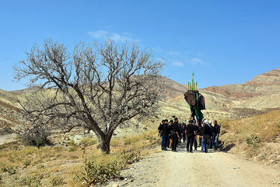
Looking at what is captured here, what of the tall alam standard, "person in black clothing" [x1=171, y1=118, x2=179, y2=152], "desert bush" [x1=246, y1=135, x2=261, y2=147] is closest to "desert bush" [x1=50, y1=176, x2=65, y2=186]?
"person in black clothing" [x1=171, y1=118, x2=179, y2=152]

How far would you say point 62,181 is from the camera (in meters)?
10.8

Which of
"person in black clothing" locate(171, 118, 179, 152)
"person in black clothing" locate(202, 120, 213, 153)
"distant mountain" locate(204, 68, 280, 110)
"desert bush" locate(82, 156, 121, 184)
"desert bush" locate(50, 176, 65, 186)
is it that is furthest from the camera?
"distant mountain" locate(204, 68, 280, 110)

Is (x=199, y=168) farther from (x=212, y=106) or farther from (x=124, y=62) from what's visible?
(x=212, y=106)

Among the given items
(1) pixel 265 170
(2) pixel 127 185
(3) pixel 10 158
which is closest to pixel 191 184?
(2) pixel 127 185

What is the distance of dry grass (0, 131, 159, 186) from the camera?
9281 millimetres

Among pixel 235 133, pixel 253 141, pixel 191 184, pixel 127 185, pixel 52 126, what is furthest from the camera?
pixel 235 133

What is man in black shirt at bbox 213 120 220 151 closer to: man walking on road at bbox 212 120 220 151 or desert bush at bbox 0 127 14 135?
man walking on road at bbox 212 120 220 151

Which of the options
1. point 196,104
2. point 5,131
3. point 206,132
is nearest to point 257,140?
point 206,132

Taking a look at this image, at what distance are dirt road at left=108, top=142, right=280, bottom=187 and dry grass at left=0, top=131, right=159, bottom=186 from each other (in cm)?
97

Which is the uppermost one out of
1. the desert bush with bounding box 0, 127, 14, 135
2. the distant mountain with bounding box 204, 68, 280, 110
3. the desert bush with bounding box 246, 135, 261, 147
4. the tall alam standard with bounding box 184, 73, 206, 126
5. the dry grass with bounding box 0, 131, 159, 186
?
the distant mountain with bounding box 204, 68, 280, 110

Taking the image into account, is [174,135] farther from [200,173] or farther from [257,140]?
[200,173]

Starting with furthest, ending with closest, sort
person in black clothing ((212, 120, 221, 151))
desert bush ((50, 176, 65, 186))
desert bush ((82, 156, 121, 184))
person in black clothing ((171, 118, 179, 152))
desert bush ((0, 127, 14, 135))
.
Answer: desert bush ((0, 127, 14, 135)) → person in black clothing ((212, 120, 221, 151)) → person in black clothing ((171, 118, 179, 152)) → desert bush ((50, 176, 65, 186)) → desert bush ((82, 156, 121, 184))

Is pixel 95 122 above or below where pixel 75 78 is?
below

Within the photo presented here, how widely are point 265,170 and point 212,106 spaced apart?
89786 millimetres
